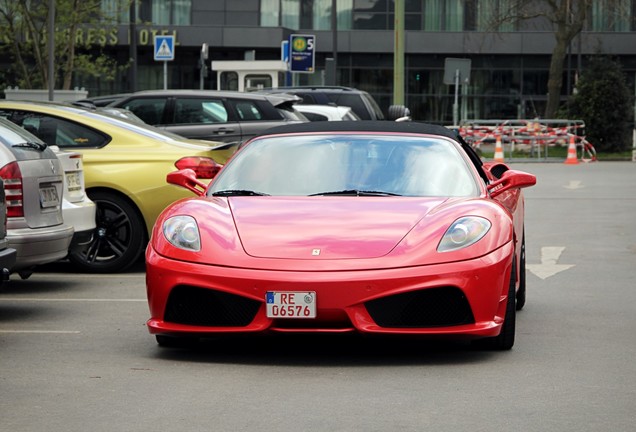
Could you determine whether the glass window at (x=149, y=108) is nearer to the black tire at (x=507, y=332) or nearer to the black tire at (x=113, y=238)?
the black tire at (x=113, y=238)

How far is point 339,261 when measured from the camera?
7500 millimetres

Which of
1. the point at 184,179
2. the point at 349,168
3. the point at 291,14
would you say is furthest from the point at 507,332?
the point at 291,14

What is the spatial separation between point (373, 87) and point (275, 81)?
18645 millimetres

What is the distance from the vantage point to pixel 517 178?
8688mm

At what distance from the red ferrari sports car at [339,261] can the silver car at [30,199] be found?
1743 mm

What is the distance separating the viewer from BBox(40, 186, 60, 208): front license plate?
9.95 metres

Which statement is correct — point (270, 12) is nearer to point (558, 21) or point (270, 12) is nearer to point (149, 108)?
point (558, 21)

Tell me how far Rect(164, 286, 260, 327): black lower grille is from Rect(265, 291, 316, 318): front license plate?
4.5 inches

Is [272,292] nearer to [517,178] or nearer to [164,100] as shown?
[517,178]

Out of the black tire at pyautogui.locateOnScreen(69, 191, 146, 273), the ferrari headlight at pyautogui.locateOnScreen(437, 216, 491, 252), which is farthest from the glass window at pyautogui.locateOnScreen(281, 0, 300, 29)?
the ferrari headlight at pyautogui.locateOnScreen(437, 216, 491, 252)

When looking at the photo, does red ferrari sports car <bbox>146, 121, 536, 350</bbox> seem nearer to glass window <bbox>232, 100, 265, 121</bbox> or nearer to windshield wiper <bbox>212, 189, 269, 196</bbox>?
windshield wiper <bbox>212, 189, 269, 196</bbox>

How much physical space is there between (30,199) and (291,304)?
3.04m

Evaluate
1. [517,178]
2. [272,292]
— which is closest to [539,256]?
[517,178]

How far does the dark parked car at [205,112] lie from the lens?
1777cm
